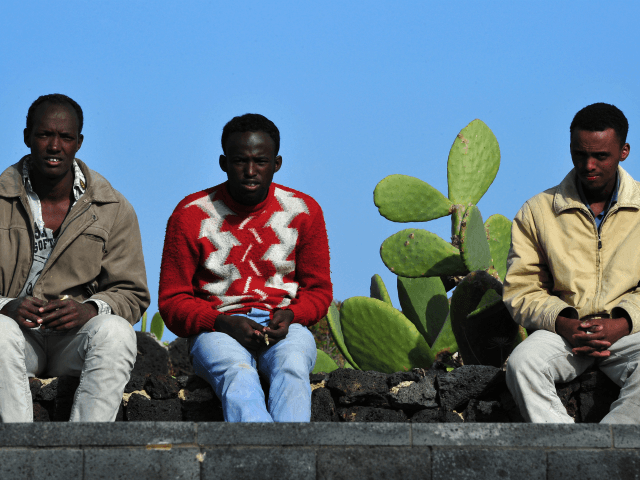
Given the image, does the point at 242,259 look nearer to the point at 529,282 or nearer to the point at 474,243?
the point at 529,282

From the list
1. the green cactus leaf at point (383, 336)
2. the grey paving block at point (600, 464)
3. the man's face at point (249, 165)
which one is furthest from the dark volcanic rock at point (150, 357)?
the grey paving block at point (600, 464)

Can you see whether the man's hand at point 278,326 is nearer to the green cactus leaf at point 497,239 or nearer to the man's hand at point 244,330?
the man's hand at point 244,330

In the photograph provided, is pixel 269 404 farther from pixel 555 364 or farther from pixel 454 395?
pixel 555 364

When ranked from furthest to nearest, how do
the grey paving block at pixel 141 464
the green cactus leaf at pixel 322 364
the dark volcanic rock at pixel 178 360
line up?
the dark volcanic rock at pixel 178 360 → the green cactus leaf at pixel 322 364 → the grey paving block at pixel 141 464

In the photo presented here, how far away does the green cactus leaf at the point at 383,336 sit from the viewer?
4.69 meters

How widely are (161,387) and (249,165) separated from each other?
1003mm

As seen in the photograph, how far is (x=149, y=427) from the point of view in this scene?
2.27 metres

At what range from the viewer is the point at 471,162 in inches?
207

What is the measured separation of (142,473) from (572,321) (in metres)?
1.76

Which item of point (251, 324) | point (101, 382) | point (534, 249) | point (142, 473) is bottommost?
point (142, 473)

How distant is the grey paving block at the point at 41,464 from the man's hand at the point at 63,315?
2.58 feet

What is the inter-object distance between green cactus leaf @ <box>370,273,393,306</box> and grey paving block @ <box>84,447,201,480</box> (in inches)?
159

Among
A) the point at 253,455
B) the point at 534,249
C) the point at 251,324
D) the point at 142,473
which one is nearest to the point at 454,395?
the point at 534,249

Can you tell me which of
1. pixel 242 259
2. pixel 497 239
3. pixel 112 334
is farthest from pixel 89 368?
pixel 497 239
